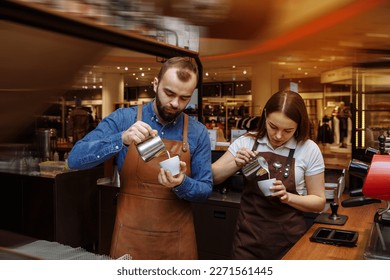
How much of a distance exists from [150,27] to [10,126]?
31 cm

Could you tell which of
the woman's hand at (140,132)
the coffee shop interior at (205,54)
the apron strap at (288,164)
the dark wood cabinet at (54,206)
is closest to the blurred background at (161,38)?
the coffee shop interior at (205,54)

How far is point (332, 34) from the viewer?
697 mm

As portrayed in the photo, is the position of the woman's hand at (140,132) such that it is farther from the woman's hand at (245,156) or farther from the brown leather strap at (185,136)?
the woman's hand at (245,156)

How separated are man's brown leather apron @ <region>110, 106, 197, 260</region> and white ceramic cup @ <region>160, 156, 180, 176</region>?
0.52 ft

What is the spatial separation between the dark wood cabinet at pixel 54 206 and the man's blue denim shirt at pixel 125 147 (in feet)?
5.05

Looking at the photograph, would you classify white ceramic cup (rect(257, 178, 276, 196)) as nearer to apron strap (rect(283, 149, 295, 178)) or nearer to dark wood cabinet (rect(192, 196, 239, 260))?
apron strap (rect(283, 149, 295, 178))

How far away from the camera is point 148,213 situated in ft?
3.46

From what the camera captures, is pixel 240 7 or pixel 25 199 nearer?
pixel 240 7

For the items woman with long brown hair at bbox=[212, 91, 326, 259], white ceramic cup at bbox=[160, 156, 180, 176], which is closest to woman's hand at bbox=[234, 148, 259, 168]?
woman with long brown hair at bbox=[212, 91, 326, 259]

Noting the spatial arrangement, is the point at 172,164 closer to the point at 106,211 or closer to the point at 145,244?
the point at 145,244

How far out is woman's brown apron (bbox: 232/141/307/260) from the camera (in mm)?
1124

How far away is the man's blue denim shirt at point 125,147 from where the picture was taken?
0.90 m

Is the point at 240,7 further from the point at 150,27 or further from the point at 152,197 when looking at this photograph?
the point at 152,197
